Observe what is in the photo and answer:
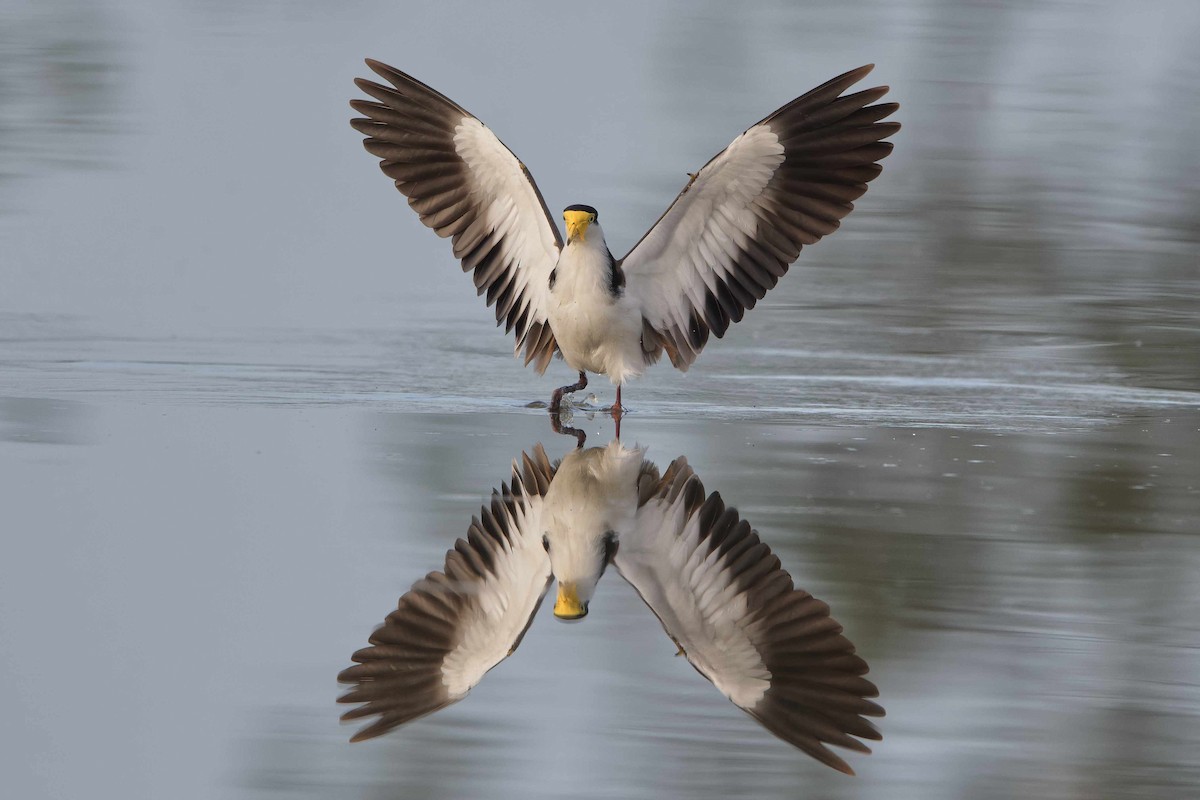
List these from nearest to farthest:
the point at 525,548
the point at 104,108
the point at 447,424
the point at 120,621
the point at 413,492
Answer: the point at 120,621, the point at 525,548, the point at 413,492, the point at 447,424, the point at 104,108

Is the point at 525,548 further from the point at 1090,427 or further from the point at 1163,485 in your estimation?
the point at 1090,427

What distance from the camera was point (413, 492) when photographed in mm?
5754

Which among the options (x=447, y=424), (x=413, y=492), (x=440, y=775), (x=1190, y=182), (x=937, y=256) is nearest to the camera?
(x=440, y=775)

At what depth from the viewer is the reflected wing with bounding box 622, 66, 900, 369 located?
744 centimetres

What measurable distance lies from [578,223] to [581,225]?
0.02 metres

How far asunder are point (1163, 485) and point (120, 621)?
11.4ft

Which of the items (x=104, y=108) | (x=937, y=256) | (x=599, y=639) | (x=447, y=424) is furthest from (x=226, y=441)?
(x=104, y=108)

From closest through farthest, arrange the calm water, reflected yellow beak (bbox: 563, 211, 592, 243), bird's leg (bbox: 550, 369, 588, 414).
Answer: the calm water, reflected yellow beak (bbox: 563, 211, 592, 243), bird's leg (bbox: 550, 369, 588, 414)

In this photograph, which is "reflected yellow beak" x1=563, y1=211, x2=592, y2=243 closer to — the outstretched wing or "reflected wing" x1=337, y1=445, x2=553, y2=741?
the outstretched wing

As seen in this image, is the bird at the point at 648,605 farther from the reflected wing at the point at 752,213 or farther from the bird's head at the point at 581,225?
the reflected wing at the point at 752,213

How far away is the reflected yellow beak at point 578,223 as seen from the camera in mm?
7309

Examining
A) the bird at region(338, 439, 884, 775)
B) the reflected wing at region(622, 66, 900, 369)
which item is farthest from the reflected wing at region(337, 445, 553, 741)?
the reflected wing at region(622, 66, 900, 369)

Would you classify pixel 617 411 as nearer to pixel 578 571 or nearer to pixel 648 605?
pixel 578 571

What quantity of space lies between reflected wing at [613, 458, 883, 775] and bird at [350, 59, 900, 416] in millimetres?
2160
